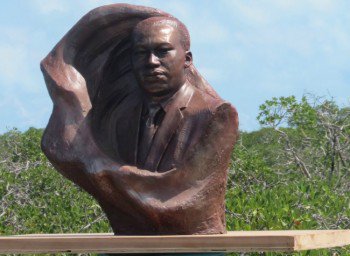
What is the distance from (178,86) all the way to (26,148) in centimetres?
501

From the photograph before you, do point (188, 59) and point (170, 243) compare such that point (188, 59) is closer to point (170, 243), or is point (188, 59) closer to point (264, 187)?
point (170, 243)

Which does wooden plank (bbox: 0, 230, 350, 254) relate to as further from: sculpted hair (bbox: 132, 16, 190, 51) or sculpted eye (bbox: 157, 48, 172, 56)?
sculpted hair (bbox: 132, 16, 190, 51)

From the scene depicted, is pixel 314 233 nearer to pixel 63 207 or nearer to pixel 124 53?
pixel 124 53

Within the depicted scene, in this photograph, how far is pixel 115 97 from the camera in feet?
16.8

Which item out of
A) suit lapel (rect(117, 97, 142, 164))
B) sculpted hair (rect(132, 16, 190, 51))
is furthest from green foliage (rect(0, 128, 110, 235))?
sculpted hair (rect(132, 16, 190, 51))

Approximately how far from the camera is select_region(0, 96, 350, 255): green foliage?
6.47 meters

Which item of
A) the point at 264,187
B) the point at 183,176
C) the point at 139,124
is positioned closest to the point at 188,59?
the point at 139,124

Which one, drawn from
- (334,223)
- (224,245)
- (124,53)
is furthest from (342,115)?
(224,245)

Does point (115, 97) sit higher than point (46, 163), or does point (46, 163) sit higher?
point (115, 97)

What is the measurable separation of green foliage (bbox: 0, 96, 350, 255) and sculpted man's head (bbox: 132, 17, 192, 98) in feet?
4.81

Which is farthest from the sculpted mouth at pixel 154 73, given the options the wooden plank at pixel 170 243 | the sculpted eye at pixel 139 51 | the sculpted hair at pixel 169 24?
the wooden plank at pixel 170 243

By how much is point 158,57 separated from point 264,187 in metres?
3.26

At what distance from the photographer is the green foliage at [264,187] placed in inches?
255

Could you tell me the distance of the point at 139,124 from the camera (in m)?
4.93
